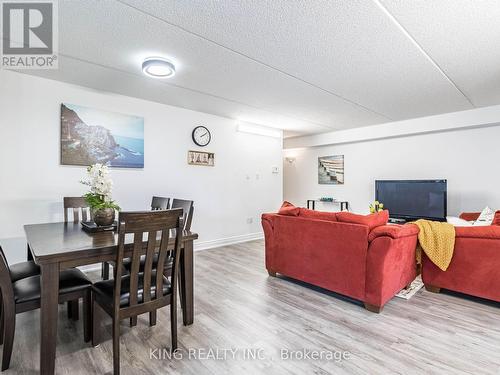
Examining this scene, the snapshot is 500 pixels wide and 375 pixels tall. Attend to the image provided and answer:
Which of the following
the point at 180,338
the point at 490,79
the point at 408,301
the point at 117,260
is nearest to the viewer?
the point at 117,260

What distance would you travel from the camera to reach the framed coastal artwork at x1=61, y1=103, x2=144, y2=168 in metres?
3.30

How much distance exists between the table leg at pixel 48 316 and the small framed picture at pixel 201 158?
118 inches

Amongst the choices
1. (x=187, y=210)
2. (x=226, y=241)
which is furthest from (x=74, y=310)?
(x=226, y=241)

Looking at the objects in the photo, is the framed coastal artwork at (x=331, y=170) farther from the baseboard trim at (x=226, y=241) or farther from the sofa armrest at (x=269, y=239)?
the sofa armrest at (x=269, y=239)

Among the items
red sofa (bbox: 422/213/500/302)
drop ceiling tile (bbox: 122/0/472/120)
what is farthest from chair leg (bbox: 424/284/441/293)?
drop ceiling tile (bbox: 122/0/472/120)

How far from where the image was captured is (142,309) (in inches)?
68.0

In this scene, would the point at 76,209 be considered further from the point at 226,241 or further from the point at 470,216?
the point at 470,216

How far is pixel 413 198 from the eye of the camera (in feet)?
15.7

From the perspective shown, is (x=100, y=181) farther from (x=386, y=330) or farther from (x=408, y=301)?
(x=408, y=301)

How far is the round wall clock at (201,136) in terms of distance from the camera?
446cm

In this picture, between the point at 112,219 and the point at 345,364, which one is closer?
the point at 345,364

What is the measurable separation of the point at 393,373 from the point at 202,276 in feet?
7.26

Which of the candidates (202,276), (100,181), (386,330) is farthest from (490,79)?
(100,181)

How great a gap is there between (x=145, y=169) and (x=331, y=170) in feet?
13.6
